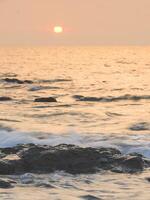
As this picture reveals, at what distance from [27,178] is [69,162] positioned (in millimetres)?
1413

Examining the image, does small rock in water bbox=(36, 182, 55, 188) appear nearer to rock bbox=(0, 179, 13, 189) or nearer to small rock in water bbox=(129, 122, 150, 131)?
rock bbox=(0, 179, 13, 189)

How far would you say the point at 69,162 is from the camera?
42.4 ft

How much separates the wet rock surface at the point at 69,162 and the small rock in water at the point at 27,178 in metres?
0.33

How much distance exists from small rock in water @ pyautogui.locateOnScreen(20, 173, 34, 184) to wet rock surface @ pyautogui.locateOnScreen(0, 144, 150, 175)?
333 millimetres

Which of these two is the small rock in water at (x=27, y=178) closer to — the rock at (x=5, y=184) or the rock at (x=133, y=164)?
the rock at (x=5, y=184)

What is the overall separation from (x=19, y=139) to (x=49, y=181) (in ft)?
20.5

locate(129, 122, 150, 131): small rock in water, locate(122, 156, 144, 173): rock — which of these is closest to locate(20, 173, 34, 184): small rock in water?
locate(122, 156, 144, 173): rock

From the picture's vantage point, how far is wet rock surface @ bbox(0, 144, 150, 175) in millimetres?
12648

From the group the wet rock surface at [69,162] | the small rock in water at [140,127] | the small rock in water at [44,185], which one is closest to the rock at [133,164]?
the wet rock surface at [69,162]

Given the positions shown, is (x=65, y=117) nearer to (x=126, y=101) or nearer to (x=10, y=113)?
(x=10, y=113)

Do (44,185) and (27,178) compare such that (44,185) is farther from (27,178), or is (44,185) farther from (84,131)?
(84,131)

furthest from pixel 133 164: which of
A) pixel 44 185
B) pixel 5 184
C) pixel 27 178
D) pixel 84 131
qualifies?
pixel 84 131

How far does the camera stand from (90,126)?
21.2m

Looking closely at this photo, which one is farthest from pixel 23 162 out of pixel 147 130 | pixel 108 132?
pixel 147 130
